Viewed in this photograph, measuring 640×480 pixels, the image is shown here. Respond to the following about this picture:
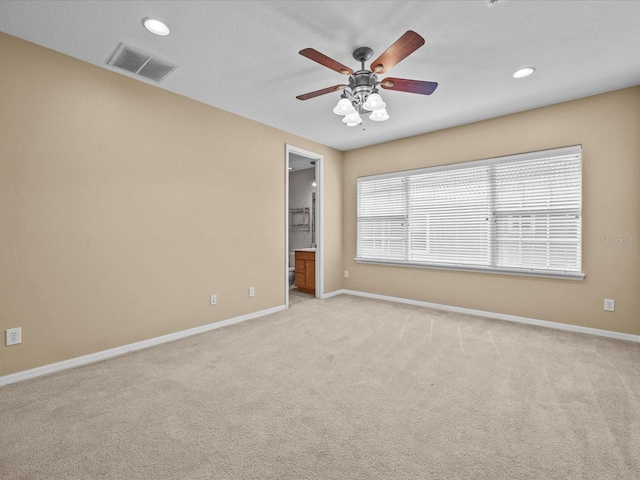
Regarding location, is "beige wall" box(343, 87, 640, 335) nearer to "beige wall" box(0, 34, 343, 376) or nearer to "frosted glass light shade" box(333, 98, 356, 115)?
"frosted glass light shade" box(333, 98, 356, 115)

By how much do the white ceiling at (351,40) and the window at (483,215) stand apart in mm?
897

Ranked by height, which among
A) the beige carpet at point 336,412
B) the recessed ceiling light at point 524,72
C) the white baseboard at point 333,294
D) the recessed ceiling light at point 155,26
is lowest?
the beige carpet at point 336,412

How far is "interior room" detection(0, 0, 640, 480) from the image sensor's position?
1740 mm

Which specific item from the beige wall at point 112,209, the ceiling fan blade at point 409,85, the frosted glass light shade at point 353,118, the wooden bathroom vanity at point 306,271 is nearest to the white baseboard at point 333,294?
the wooden bathroom vanity at point 306,271

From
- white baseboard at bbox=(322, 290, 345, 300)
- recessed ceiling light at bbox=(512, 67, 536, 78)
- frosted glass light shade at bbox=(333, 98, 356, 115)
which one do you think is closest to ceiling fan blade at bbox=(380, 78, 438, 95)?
frosted glass light shade at bbox=(333, 98, 356, 115)

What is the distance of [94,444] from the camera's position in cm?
165

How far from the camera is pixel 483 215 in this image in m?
4.11

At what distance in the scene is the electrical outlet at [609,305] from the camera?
3.28 m

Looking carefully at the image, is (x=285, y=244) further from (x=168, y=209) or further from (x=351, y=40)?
(x=351, y=40)

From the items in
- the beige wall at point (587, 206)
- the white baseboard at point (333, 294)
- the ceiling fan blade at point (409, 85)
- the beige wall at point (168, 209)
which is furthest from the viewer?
the white baseboard at point (333, 294)

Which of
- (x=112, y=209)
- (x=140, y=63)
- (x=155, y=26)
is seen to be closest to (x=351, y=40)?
(x=155, y=26)

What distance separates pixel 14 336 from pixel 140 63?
8.04 ft

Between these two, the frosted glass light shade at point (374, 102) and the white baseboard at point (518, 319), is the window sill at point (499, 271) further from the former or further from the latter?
the frosted glass light shade at point (374, 102)

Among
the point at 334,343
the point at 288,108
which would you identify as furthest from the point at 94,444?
the point at 288,108
